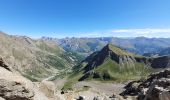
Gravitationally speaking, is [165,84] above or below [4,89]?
below

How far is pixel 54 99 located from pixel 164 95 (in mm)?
23486

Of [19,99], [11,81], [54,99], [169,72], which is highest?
[11,81]

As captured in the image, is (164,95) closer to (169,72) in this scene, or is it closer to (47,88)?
(47,88)

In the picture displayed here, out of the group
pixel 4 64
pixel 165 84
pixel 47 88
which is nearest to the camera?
pixel 4 64

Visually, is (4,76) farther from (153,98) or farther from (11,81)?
(153,98)

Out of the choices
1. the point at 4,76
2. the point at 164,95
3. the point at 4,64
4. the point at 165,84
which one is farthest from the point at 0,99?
the point at 165,84

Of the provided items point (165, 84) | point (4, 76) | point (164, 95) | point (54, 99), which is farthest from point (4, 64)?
point (165, 84)

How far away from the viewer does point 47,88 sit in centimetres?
4772

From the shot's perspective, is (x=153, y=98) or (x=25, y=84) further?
(x=153, y=98)

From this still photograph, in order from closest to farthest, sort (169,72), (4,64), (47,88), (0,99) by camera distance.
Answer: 1. (0,99)
2. (4,64)
3. (47,88)
4. (169,72)

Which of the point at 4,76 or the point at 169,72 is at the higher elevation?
the point at 4,76

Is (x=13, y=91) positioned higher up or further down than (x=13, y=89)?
further down

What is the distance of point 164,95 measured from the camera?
2867cm

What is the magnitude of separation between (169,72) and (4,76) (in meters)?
153
